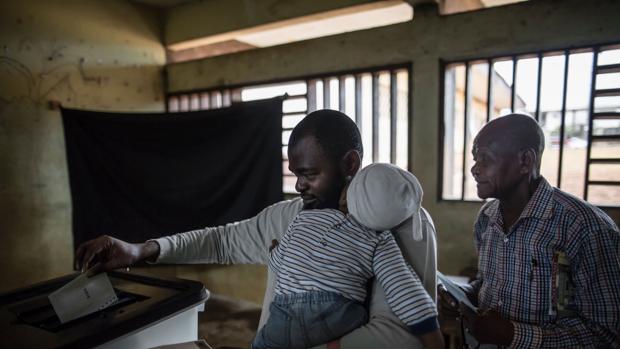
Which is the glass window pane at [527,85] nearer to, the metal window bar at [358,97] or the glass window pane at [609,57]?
the glass window pane at [609,57]

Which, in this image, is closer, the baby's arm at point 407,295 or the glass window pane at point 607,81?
the baby's arm at point 407,295

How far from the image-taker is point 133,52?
427 centimetres

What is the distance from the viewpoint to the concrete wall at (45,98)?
11.0ft

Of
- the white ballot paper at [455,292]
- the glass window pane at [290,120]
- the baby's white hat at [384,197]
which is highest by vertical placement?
the glass window pane at [290,120]

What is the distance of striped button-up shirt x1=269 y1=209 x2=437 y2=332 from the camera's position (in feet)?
3.08

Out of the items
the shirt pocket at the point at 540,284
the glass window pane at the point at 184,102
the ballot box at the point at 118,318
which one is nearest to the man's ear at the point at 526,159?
the shirt pocket at the point at 540,284

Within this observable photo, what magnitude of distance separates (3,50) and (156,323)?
3.45 m

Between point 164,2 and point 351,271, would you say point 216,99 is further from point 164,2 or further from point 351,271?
point 351,271

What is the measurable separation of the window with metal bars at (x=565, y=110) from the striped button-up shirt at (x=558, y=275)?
173 centimetres

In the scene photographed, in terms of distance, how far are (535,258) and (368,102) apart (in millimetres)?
2384

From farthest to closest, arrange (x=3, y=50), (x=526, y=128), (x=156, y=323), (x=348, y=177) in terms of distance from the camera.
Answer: (x=3, y=50) < (x=526, y=128) < (x=348, y=177) < (x=156, y=323)

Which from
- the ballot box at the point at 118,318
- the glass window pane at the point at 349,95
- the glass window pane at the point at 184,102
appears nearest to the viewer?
the ballot box at the point at 118,318

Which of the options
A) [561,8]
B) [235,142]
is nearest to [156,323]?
[235,142]

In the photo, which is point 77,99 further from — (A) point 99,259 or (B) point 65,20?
(A) point 99,259
